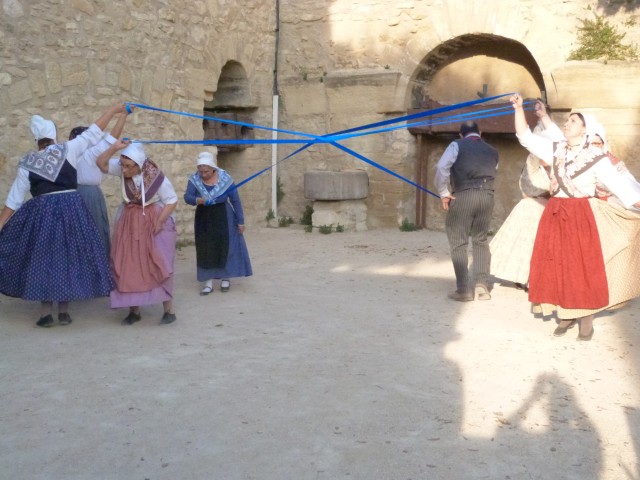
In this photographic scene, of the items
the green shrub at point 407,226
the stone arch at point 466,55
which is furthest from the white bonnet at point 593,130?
the green shrub at point 407,226

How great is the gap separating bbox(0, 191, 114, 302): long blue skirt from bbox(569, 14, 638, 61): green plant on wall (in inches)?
263

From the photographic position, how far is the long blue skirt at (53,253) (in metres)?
4.99

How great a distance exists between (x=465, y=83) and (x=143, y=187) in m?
6.52

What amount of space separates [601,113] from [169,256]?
6.13 metres

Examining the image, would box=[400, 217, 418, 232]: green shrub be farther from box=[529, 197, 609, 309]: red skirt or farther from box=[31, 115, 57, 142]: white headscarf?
box=[31, 115, 57, 142]: white headscarf

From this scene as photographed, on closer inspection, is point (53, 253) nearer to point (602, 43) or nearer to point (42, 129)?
point (42, 129)

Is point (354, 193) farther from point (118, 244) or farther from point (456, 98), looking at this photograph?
point (118, 244)

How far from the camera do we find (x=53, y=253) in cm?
502

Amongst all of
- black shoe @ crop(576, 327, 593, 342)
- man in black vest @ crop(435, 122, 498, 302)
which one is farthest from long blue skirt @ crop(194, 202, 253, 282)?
black shoe @ crop(576, 327, 593, 342)

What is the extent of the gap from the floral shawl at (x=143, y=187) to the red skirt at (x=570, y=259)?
2765 mm

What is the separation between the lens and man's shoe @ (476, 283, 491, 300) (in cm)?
608

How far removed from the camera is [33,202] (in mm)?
5121

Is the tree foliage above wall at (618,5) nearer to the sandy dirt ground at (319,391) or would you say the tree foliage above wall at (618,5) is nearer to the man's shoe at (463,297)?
the sandy dirt ground at (319,391)

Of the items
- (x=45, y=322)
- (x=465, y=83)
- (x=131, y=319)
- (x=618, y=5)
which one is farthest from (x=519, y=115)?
(x=465, y=83)
